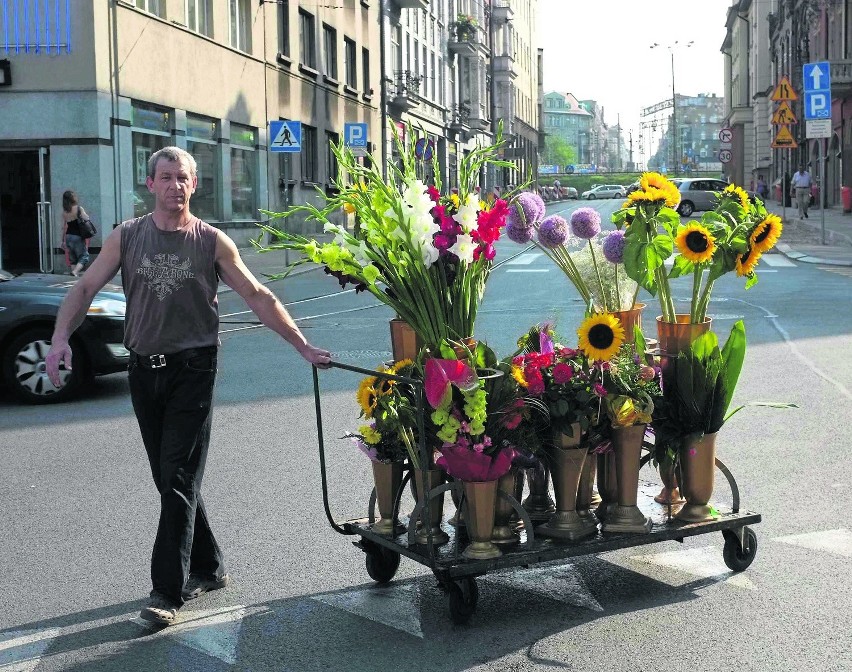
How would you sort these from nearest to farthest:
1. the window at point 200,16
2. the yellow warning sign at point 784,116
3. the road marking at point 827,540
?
the road marking at point 827,540
the window at point 200,16
the yellow warning sign at point 784,116

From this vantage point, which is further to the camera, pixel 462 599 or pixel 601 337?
pixel 601 337

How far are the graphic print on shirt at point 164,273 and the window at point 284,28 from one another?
32.5 metres

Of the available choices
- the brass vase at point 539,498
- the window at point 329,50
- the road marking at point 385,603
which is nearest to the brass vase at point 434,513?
the road marking at point 385,603

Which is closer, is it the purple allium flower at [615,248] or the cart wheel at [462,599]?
the cart wheel at [462,599]

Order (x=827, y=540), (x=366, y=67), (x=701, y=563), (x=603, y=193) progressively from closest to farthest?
(x=701, y=563)
(x=827, y=540)
(x=366, y=67)
(x=603, y=193)

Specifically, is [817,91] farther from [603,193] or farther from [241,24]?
[603,193]

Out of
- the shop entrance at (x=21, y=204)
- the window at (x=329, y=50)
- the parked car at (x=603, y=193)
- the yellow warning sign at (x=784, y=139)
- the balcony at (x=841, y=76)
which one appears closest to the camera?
the shop entrance at (x=21, y=204)

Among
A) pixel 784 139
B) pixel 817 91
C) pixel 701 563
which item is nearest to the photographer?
pixel 701 563

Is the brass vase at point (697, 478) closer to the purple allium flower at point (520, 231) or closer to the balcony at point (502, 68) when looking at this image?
the purple allium flower at point (520, 231)

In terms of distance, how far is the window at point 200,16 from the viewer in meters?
29.2

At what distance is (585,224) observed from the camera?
509cm

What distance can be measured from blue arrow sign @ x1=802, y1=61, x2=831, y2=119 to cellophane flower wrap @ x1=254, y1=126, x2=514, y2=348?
25.1 m

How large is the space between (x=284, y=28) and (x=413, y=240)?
33.6m

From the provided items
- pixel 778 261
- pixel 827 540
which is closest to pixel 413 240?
pixel 827 540
